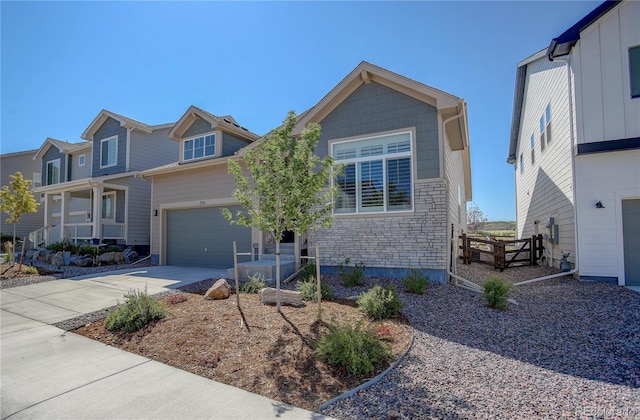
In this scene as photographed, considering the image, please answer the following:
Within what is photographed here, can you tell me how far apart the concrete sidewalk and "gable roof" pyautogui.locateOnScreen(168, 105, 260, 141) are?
928 centimetres

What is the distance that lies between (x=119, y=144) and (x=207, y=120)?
799cm

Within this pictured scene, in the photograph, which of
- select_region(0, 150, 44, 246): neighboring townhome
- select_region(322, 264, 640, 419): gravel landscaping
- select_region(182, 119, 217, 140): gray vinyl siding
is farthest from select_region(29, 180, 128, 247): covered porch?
select_region(322, 264, 640, 419): gravel landscaping

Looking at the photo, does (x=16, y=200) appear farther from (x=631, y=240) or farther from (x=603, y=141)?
(x=631, y=240)

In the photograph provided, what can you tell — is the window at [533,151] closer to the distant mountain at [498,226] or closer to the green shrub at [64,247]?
the green shrub at [64,247]

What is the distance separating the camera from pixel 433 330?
17.5 feet

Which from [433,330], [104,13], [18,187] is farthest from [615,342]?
[18,187]

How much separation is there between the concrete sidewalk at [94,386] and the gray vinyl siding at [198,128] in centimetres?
953

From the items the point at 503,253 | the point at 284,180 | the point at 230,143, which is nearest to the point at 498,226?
the point at 503,253

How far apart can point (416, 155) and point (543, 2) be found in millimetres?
5762

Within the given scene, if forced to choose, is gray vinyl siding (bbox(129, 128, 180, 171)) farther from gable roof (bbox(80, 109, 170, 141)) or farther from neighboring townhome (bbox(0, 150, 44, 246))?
neighboring townhome (bbox(0, 150, 44, 246))

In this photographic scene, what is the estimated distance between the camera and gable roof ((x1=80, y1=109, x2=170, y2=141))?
17788 mm

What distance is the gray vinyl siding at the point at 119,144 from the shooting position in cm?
1806

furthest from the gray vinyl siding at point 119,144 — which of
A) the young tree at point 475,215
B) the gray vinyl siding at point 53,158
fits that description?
the young tree at point 475,215

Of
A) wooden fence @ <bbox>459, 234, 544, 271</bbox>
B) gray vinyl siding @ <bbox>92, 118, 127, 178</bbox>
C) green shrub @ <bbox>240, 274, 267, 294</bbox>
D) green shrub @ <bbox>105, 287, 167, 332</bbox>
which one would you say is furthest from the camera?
gray vinyl siding @ <bbox>92, 118, 127, 178</bbox>
